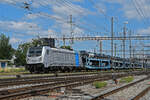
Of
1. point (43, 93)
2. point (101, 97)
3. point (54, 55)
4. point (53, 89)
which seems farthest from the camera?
point (54, 55)

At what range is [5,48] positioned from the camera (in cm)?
9625

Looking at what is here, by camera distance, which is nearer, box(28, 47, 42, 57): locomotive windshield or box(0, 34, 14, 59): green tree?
box(28, 47, 42, 57): locomotive windshield

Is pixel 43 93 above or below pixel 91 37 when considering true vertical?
below

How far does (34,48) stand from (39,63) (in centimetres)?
250

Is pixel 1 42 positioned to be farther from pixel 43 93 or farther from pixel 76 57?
pixel 43 93

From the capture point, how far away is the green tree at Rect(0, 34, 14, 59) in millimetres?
95312

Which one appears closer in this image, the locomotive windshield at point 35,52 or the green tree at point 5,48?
the locomotive windshield at point 35,52

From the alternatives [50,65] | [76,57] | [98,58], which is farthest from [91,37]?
[50,65]

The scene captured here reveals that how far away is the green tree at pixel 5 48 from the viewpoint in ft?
313

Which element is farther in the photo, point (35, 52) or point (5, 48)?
point (5, 48)

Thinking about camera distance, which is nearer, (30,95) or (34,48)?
(30,95)

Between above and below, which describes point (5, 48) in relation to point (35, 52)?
above

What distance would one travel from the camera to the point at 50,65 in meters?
31.6

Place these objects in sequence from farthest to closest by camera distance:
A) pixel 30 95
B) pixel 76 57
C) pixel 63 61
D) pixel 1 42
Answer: pixel 1 42, pixel 76 57, pixel 63 61, pixel 30 95
